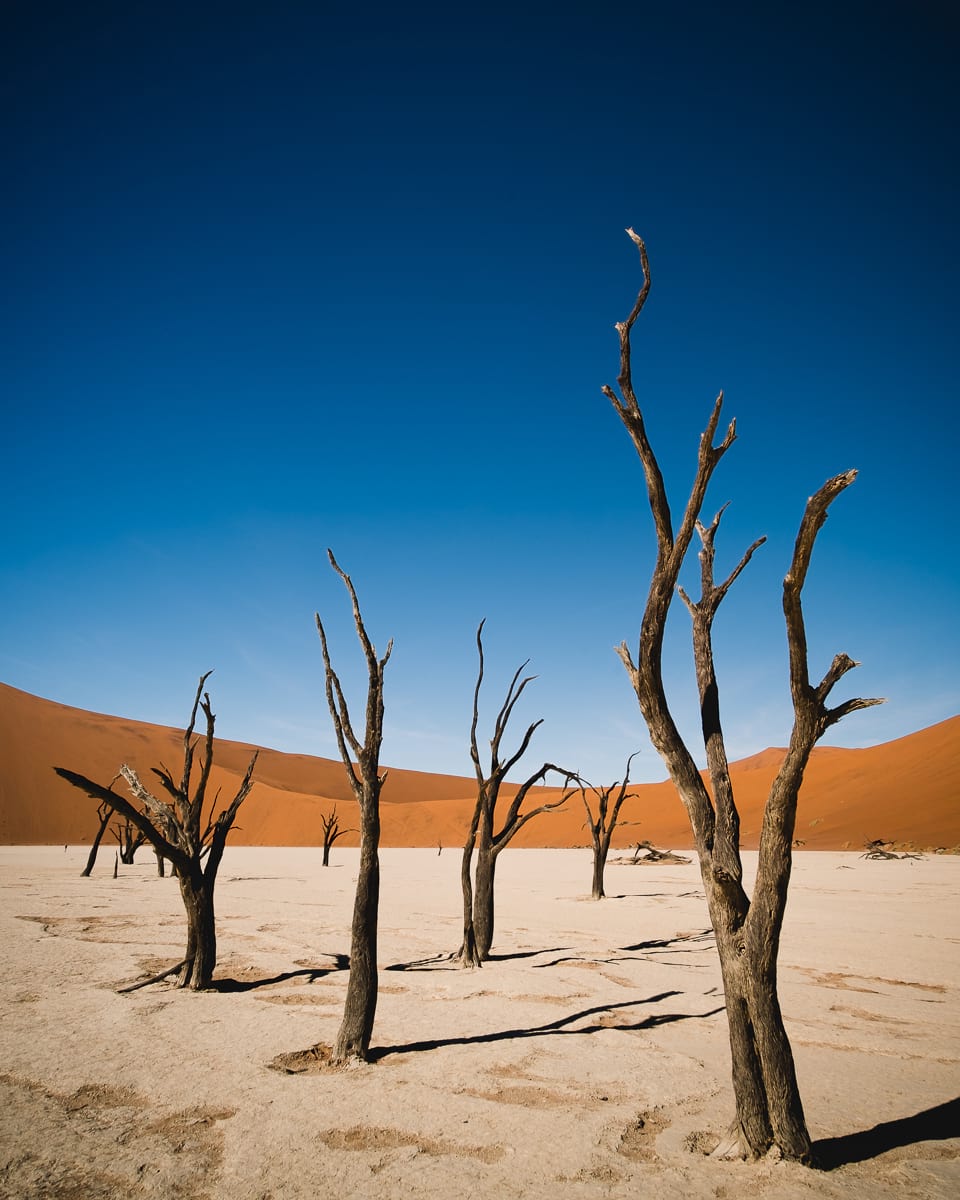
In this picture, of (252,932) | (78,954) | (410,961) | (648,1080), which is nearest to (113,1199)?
(648,1080)

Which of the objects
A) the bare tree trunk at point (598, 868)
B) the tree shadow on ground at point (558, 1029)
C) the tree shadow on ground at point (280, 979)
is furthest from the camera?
the bare tree trunk at point (598, 868)

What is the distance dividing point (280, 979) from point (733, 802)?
7659 mm

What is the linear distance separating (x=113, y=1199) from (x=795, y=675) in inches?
186

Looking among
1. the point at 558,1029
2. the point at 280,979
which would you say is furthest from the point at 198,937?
the point at 558,1029

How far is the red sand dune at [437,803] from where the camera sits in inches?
1756

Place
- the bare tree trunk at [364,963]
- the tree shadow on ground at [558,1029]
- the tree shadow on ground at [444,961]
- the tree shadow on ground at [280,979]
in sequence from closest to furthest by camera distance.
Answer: the bare tree trunk at [364,963]
the tree shadow on ground at [558,1029]
the tree shadow on ground at [280,979]
the tree shadow on ground at [444,961]

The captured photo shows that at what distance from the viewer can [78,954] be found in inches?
410

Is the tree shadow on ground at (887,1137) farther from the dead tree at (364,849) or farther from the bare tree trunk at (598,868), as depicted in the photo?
the bare tree trunk at (598,868)

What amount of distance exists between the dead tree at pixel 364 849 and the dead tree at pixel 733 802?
2.93 metres

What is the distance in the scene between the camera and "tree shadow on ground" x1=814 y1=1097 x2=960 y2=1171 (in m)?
4.12

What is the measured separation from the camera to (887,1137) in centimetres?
445

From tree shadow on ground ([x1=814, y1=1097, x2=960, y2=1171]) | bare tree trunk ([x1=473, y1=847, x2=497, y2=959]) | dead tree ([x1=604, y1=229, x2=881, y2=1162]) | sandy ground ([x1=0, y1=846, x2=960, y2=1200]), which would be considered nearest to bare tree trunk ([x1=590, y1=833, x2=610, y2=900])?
sandy ground ([x1=0, y1=846, x2=960, y2=1200])

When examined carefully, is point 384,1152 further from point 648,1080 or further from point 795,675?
point 795,675

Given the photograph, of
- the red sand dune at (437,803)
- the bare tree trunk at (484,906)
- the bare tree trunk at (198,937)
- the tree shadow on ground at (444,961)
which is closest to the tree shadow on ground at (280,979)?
the bare tree trunk at (198,937)
